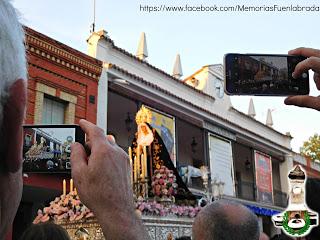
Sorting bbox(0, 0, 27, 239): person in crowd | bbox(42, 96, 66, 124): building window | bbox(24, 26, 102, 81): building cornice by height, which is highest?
bbox(24, 26, 102, 81): building cornice

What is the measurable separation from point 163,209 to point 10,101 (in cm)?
566

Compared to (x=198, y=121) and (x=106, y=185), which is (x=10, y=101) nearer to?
(x=106, y=185)

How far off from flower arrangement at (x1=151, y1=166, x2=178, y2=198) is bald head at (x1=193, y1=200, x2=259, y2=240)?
4.22 metres

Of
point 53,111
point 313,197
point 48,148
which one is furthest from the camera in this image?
point 53,111

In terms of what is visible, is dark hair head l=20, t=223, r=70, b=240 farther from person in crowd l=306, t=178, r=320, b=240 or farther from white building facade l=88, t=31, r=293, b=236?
white building facade l=88, t=31, r=293, b=236

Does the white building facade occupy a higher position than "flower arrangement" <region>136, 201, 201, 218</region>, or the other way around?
the white building facade

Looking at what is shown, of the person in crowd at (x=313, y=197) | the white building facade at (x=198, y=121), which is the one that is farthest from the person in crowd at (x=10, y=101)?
the white building facade at (x=198, y=121)

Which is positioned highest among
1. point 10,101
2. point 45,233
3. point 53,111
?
point 53,111

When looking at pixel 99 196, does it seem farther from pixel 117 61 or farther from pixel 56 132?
pixel 117 61

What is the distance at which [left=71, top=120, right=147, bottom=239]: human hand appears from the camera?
102cm

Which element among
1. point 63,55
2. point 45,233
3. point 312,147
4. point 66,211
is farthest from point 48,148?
point 312,147

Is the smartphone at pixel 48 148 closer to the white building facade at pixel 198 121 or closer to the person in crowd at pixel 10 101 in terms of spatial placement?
the person in crowd at pixel 10 101

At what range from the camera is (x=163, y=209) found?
6324mm

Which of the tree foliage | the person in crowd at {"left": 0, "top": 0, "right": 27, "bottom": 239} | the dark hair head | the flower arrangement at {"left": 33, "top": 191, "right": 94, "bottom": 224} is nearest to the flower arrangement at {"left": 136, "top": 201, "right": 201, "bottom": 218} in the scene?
the flower arrangement at {"left": 33, "top": 191, "right": 94, "bottom": 224}
